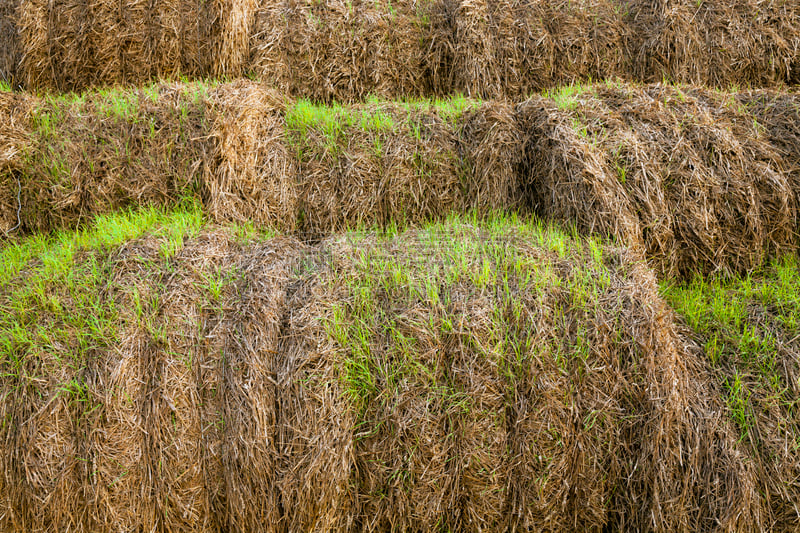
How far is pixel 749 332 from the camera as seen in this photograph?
208cm

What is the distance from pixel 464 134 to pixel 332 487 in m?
1.73

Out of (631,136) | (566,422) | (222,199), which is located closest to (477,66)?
(631,136)

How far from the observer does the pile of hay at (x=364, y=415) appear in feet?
5.98

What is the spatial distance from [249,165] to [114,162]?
0.64 meters

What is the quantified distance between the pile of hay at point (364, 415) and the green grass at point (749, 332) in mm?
132

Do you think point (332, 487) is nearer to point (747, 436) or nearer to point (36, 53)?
point (747, 436)

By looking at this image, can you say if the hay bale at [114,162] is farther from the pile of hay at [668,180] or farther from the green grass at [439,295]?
the pile of hay at [668,180]

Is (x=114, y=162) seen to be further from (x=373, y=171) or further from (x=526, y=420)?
(x=526, y=420)

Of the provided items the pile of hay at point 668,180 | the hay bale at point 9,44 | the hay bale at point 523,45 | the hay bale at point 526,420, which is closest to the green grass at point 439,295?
the hay bale at point 526,420

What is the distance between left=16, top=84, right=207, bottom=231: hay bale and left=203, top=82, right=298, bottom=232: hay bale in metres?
0.09

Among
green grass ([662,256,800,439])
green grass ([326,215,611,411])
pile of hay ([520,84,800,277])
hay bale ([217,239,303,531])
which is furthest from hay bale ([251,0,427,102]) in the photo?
green grass ([662,256,800,439])

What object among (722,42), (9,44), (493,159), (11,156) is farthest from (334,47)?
(722,42)

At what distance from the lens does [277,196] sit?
2.59 m

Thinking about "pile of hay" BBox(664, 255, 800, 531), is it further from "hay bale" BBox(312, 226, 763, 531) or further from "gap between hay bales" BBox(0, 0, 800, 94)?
"gap between hay bales" BBox(0, 0, 800, 94)
